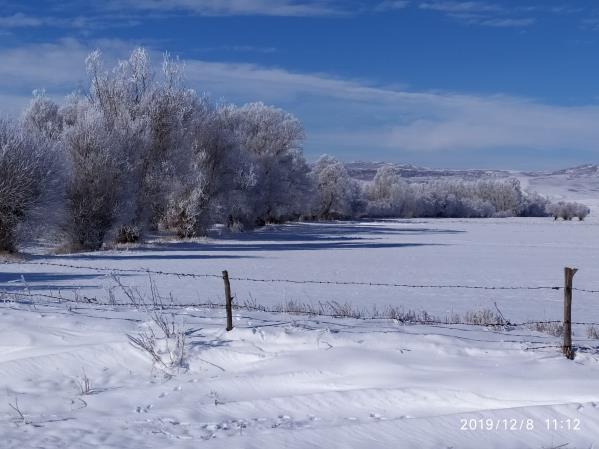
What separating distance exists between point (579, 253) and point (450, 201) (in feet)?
305

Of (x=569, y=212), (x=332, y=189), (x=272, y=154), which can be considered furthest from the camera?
(x=569, y=212)

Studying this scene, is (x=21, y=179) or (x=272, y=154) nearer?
(x=21, y=179)

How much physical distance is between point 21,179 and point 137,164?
10.7m

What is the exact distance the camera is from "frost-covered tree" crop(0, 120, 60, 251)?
1278 inches

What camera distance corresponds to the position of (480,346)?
29.7ft

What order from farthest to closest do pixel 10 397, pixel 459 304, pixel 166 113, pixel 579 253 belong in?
pixel 166 113 < pixel 579 253 < pixel 459 304 < pixel 10 397

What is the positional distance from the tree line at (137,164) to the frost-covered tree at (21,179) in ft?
0.15

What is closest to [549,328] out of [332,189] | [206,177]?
[206,177]

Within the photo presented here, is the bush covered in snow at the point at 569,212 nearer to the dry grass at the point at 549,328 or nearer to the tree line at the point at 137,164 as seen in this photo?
the tree line at the point at 137,164

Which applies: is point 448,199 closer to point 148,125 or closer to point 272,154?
point 272,154


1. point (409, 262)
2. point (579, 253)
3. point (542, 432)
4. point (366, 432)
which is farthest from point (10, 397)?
point (579, 253)

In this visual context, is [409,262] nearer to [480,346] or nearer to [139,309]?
[139,309]

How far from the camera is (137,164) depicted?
1686 inches

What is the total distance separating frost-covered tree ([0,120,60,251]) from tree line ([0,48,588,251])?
0.15 ft
